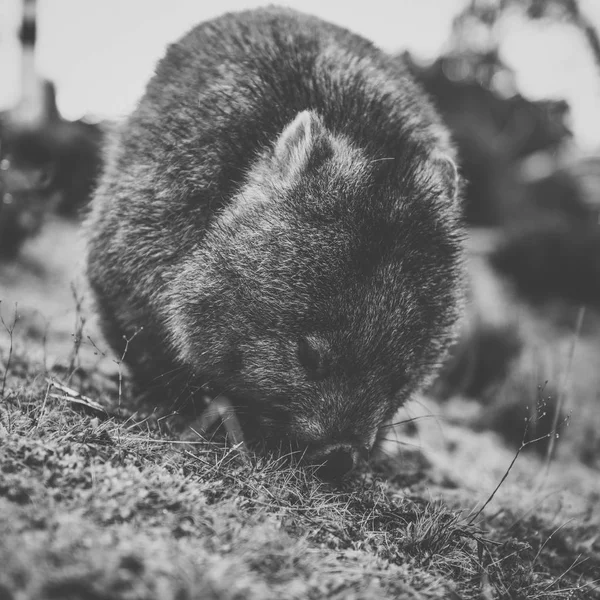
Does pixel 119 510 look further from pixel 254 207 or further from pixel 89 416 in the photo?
pixel 254 207

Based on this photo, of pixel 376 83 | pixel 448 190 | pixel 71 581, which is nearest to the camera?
pixel 71 581

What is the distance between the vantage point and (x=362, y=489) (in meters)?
2.92

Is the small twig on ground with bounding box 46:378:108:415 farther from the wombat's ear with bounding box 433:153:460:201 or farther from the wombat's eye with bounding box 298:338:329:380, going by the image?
the wombat's ear with bounding box 433:153:460:201

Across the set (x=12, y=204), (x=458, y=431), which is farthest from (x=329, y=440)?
(x=12, y=204)

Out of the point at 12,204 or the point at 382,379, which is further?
the point at 12,204

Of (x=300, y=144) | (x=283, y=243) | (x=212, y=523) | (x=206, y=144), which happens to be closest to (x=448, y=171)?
(x=300, y=144)

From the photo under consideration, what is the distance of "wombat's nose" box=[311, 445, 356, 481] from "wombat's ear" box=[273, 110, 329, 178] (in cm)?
154

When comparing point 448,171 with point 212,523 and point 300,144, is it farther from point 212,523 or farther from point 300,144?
point 212,523

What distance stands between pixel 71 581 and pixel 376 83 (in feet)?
11.3

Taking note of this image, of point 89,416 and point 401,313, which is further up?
point 401,313

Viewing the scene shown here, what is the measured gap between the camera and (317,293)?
116 inches

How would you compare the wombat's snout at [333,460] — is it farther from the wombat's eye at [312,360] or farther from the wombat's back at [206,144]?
the wombat's back at [206,144]

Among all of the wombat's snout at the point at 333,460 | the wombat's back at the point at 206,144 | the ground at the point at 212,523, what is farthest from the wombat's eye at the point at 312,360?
the wombat's back at the point at 206,144

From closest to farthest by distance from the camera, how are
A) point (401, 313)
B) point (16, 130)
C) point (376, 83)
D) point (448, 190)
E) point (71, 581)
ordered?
1. point (71, 581)
2. point (401, 313)
3. point (448, 190)
4. point (376, 83)
5. point (16, 130)
